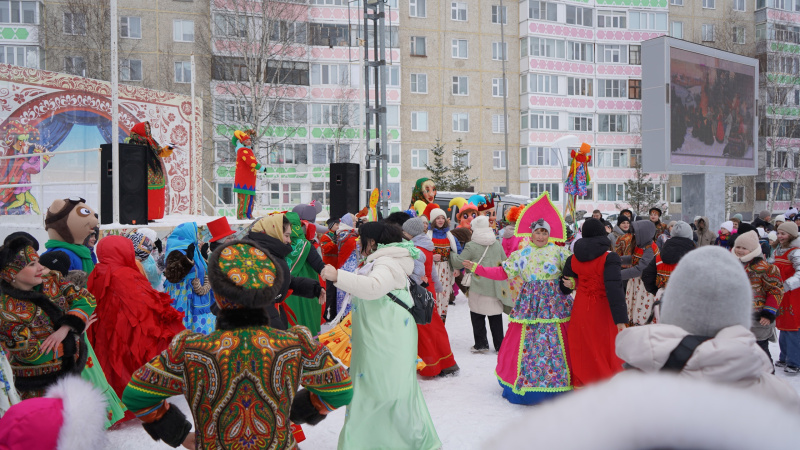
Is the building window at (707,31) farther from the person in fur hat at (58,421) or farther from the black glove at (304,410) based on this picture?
the person in fur hat at (58,421)

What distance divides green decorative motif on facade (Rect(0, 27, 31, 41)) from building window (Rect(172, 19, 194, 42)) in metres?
7.43

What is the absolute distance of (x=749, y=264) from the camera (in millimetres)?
6812

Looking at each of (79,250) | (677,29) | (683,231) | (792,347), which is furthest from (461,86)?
(79,250)

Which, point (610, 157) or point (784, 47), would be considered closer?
point (784, 47)

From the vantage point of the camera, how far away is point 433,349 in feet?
24.0

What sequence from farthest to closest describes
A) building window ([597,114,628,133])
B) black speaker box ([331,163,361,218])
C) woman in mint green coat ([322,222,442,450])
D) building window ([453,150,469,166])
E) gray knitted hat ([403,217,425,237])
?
building window ([597,114,628,133]) → building window ([453,150,469,166]) → black speaker box ([331,163,361,218]) → gray knitted hat ([403,217,425,237]) → woman in mint green coat ([322,222,442,450])

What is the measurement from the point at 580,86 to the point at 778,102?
12589 mm

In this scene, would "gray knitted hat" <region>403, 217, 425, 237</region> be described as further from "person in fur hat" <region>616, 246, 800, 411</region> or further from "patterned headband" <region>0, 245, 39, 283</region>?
"person in fur hat" <region>616, 246, 800, 411</region>

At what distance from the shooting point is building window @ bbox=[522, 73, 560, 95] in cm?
4322

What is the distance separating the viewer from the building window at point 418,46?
42.2 metres

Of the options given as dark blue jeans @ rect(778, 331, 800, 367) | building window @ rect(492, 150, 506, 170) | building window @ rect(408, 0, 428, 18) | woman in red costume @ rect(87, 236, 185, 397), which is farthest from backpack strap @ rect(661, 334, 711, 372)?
building window @ rect(492, 150, 506, 170)

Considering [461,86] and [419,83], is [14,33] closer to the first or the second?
[419,83]

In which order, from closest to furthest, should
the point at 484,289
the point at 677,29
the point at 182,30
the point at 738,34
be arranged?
the point at 484,289, the point at 182,30, the point at 677,29, the point at 738,34

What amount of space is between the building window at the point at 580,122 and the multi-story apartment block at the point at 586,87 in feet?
0.22
